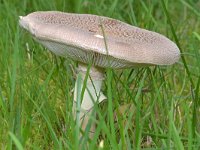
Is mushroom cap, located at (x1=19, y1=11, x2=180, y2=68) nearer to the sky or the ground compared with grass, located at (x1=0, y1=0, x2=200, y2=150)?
nearer to the sky

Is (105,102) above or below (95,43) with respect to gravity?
below

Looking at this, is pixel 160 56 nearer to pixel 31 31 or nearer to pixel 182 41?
pixel 31 31

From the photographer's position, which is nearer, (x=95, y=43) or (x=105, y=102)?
(x=95, y=43)

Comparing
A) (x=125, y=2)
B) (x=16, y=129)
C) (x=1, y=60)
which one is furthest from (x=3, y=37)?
(x=125, y=2)

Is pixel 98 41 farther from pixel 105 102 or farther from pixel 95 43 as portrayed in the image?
pixel 105 102

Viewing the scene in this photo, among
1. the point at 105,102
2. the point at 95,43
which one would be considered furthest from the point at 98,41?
the point at 105,102
